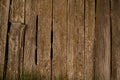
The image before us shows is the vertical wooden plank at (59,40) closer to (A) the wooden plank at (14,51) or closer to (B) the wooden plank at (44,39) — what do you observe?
(B) the wooden plank at (44,39)

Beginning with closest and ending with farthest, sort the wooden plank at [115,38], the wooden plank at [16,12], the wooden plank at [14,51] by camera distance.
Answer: the wooden plank at [14,51] → the wooden plank at [16,12] → the wooden plank at [115,38]

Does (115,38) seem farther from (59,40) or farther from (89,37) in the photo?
(59,40)

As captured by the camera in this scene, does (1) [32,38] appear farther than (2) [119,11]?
No

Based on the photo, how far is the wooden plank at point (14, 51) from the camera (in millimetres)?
3234

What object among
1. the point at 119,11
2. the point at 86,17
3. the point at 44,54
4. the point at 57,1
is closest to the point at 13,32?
the point at 44,54

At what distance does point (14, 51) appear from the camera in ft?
10.7

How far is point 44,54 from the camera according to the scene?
3.33 meters

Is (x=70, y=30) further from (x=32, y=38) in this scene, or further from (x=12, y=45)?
(x=12, y=45)

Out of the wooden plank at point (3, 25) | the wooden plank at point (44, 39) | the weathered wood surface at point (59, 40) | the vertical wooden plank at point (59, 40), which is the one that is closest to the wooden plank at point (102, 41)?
the weathered wood surface at point (59, 40)

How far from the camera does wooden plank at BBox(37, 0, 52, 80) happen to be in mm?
3303

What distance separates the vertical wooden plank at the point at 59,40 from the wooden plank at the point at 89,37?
10.2 inches

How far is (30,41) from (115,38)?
1.05 metres

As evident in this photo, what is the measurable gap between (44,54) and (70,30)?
1.40 feet

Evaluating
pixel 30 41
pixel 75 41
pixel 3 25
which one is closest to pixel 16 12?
pixel 3 25
